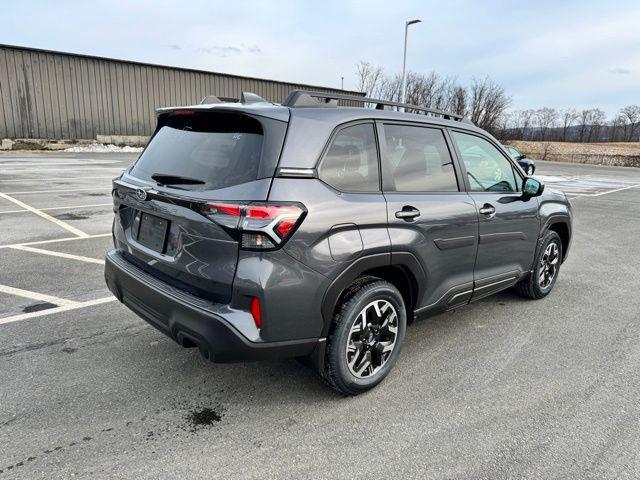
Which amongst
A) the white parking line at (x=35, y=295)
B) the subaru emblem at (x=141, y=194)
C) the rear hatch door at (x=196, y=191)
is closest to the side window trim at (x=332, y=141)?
the rear hatch door at (x=196, y=191)

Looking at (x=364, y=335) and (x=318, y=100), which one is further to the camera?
(x=318, y=100)

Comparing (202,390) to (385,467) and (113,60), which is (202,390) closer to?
(385,467)

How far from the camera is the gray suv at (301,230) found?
8.14 feet

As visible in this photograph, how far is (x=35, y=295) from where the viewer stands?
4.57 m

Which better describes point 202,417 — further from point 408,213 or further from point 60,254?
point 60,254

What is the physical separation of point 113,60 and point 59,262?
2918 cm

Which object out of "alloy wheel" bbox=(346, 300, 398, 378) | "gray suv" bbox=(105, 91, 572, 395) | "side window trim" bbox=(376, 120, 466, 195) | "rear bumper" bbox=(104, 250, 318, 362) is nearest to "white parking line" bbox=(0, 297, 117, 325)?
"gray suv" bbox=(105, 91, 572, 395)

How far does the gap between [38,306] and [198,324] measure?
2.60 m

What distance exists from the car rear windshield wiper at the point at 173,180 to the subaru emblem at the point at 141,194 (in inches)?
4.3

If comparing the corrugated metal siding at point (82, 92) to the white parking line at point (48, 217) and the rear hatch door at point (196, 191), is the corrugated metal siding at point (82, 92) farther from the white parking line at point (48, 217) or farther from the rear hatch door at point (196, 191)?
the rear hatch door at point (196, 191)

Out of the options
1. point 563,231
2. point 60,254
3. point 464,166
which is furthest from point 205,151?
point 60,254

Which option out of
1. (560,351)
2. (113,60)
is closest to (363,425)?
(560,351)

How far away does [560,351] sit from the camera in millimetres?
3758

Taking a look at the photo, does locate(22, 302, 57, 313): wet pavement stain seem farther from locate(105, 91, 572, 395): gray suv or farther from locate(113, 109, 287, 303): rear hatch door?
locate(113, 109, 287, 303): rear hatch door
